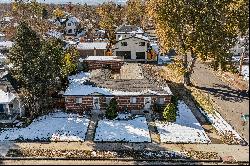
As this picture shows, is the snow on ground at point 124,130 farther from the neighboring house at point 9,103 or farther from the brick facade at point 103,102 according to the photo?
the neighboring house at point 9,103

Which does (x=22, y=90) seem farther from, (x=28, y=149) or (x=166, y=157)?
(x=166, y=157)

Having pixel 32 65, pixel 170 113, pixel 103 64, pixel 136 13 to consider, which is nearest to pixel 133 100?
pixel 170 113

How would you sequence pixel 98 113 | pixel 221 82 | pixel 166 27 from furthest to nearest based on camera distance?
pixel 221 82 → pixel 166 27 → pixel 98 113

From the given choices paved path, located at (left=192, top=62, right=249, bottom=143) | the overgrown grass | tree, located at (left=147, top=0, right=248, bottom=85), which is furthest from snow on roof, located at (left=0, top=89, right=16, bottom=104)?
paved path, located at (left=192, top=62, right=249, bottom=143)

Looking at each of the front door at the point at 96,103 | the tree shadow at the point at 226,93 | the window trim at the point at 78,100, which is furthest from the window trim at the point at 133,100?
the tree shadow at the point at 226,93

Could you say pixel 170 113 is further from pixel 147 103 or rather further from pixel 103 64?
pixel 103 64

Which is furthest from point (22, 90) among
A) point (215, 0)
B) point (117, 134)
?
point (215, 0)

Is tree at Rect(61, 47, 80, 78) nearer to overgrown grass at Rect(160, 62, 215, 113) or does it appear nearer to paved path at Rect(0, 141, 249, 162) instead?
overgrown grass at Rect(160, 62, 215, 113)
